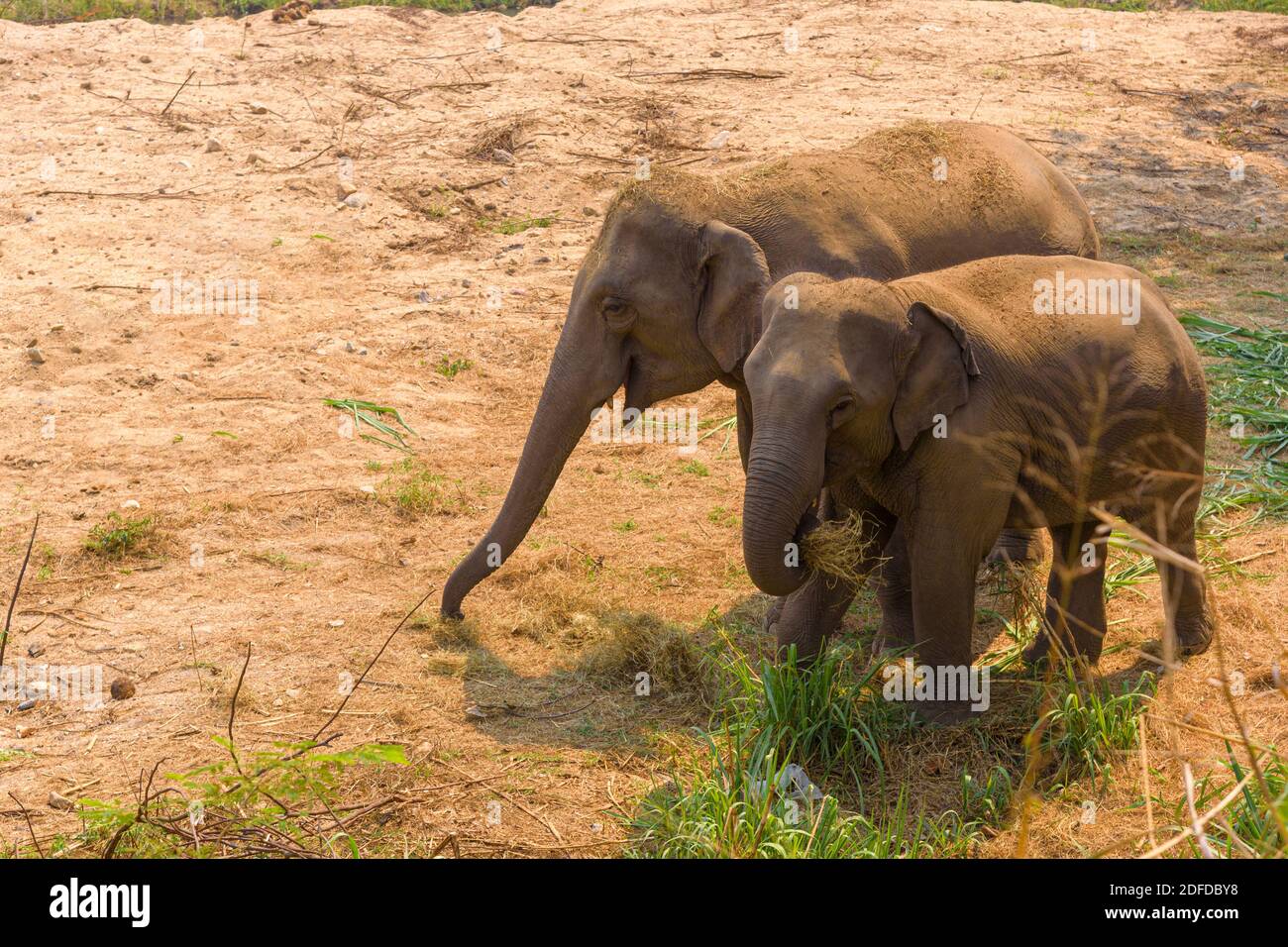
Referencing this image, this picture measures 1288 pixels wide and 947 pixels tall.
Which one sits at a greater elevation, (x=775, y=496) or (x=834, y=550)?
(x=775, y=496)

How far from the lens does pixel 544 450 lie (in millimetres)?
6512

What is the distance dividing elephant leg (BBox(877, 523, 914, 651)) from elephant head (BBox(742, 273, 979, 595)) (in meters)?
0.79

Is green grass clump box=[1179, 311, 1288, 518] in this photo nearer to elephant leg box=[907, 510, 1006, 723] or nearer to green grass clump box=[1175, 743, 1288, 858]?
elephant leg box=[907, 510, 1006, 723]

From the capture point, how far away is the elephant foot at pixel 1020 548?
280 inches

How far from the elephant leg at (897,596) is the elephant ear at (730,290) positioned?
3.56ft

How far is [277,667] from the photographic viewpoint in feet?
20.6

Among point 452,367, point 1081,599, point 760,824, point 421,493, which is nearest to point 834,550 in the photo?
point 760,824

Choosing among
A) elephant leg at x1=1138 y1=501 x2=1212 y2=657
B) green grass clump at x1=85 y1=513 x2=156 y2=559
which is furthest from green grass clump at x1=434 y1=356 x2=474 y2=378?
elephant leg at x1=1138 y1=501 x2=1212 y2=657

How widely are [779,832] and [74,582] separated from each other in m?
4.15

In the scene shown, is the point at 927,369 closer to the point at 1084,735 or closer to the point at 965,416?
the point at 965,416

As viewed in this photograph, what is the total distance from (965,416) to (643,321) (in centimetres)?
168

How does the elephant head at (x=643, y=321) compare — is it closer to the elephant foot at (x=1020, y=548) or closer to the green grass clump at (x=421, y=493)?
the green grass clump at (x=421, y=493)

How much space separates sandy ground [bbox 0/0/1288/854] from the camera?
6.00m

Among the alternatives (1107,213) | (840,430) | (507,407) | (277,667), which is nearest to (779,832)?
(840,430)
